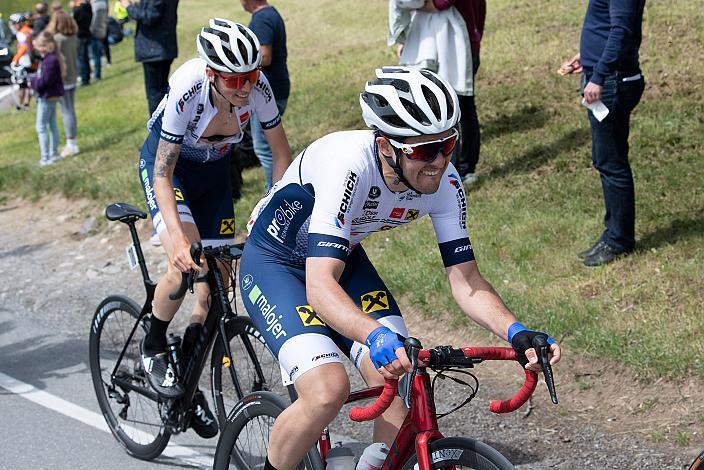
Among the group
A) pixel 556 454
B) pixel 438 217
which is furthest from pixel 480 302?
pixel 556 454

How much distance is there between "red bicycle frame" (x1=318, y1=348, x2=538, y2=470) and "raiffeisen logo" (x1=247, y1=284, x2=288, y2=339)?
39 centimetres

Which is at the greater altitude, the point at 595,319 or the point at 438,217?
the point at 438,217

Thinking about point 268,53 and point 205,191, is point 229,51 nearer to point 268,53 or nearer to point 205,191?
point 205,191

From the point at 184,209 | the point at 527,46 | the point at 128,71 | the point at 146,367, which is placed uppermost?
the point at 184,209

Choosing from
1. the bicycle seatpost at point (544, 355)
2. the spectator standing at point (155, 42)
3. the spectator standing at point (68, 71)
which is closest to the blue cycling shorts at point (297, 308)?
the bicycle seatpost at point (544, 355)

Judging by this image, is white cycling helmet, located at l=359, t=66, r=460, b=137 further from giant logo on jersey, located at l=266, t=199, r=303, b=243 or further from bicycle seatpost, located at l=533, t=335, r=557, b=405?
bicycle seatpost, located at l=533, t=335, r=557, b=405

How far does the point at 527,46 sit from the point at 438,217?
10.7m

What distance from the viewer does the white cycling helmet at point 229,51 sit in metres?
5.23

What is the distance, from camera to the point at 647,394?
19.1 ft

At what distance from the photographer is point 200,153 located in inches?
229

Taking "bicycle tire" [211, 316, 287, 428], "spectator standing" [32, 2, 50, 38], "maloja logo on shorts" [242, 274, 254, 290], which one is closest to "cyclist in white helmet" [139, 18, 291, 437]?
"bicycle tire" [211, 316, 287, 428]

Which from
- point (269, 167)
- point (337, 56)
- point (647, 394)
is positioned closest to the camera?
point (647, 394)

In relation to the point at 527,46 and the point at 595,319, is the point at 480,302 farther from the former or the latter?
the point at 527,46

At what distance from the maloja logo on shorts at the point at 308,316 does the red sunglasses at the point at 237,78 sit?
171 centimetres
